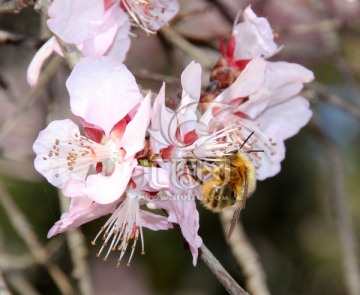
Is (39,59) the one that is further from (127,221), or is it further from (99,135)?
(127,221)

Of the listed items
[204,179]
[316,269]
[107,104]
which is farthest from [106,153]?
[316,269]

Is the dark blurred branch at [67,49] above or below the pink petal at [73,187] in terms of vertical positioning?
above

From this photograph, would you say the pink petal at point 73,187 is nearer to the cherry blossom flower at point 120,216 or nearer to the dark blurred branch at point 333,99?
the cherry blossom flower at point 120,216

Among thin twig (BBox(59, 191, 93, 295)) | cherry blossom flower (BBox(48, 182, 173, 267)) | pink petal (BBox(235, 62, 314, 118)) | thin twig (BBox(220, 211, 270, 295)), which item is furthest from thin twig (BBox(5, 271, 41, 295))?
pink petal (BBox(235, 62, 314, 118))

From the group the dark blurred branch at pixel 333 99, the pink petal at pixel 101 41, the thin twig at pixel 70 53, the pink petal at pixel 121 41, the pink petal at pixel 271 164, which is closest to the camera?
the thin twig at pixel 70 53

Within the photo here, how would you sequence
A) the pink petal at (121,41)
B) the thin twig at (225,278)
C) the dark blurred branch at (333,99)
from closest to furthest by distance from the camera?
the thin twig at (225,278) → the pink petal at (121,41) → the dark blurred branch at (333,99)

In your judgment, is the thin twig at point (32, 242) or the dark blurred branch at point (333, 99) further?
the dark blurred branch at point (333, 99)

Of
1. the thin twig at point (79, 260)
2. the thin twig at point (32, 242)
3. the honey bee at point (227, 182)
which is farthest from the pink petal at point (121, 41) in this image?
the thin twig at point (32, 242)

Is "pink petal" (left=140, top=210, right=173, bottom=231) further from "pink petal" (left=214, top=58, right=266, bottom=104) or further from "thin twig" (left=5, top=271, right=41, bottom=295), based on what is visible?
"thin twig" (left=5, top=271, right=41, bottom=295)
